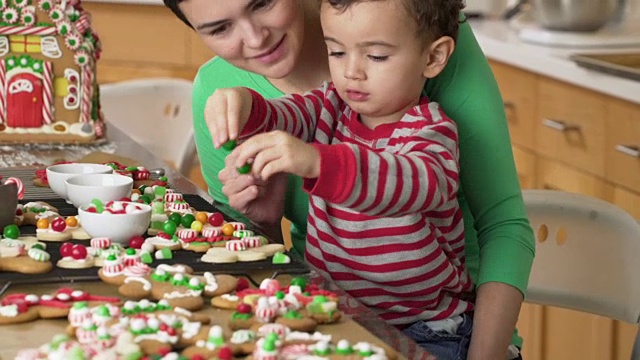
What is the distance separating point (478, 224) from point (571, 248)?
0.78 feet

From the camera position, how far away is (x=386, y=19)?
1.44 m

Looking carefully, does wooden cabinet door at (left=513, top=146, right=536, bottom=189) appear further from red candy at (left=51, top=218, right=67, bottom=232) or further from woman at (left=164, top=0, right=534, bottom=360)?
red candy at (left=51, top=218, right=67, bottom=232)

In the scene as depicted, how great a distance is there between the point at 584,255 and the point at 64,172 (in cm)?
79

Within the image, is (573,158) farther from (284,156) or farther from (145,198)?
(284,156)

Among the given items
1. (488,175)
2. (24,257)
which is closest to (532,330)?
(488,175)

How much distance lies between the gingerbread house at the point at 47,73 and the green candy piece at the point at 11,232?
93cm

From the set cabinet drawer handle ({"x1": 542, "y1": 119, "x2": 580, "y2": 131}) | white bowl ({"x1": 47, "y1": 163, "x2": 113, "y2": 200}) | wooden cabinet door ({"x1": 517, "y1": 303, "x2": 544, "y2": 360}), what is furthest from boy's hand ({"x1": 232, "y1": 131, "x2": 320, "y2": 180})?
wooden cabinet door ({"x1": 517, "y1": 303, "x2": 544, "y2": 360})

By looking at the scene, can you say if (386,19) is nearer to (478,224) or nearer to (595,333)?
(478,224)

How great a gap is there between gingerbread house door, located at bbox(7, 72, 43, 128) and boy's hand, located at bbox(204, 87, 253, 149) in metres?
0.86

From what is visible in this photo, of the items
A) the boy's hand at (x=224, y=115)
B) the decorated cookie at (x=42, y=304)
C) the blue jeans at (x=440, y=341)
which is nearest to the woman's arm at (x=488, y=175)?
the blue jeans at (x=440, y=341)

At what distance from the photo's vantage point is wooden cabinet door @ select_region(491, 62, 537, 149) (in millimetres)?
3018

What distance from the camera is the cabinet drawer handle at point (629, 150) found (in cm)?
254

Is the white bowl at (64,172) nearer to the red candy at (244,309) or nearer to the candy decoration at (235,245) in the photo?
the candy decoration at (235,245)

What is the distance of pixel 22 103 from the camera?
222 centimetres
